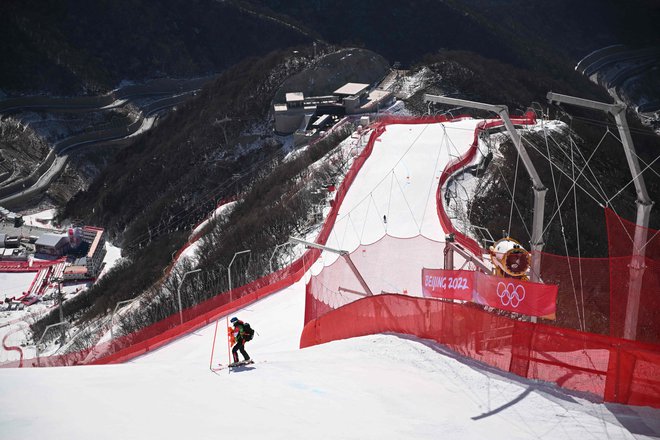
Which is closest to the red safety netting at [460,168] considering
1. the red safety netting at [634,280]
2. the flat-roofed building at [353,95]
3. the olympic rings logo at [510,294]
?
the olympic rings logo at [510,294]

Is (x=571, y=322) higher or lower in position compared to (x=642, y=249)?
lower

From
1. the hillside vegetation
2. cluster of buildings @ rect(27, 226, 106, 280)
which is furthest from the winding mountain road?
cluster of buildings @ rect(27, 226, 106, 280)

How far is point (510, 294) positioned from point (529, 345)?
1.44 metres

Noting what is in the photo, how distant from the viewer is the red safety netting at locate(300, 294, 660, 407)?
1239 cm

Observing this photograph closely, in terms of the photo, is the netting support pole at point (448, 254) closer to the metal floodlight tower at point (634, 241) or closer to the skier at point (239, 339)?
the metal floodlight tower at point (634, 241)

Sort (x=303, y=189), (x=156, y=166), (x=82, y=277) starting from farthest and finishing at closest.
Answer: (x=156, y=166) → (x=82, y=277) → (x=303, y=189)

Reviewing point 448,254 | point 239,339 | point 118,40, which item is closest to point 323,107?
point 448,254

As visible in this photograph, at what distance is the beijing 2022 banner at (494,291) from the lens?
46.9ft

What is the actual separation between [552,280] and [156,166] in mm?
59019

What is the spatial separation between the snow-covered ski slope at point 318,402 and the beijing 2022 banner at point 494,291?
1.44 meters

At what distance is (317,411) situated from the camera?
516 inches

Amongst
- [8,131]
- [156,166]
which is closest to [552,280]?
[156,166]

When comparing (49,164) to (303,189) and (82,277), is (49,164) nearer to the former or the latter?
Answer: (82,277)

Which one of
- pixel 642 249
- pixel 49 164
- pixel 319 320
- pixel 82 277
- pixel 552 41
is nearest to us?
pixel 642 249
